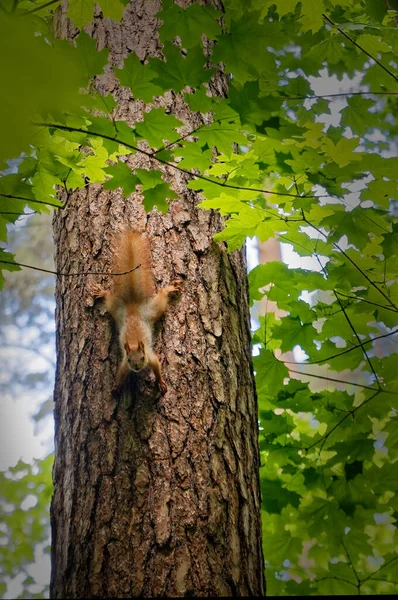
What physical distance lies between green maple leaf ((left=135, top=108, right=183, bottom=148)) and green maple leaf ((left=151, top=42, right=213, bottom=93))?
0.08 meters

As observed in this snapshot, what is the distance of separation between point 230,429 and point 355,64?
96.1 inches

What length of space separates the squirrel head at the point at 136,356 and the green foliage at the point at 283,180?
1.46 ft

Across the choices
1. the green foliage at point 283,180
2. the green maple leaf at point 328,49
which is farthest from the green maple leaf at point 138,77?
the green maple leaf at point 328,49

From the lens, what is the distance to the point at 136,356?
1.46 m

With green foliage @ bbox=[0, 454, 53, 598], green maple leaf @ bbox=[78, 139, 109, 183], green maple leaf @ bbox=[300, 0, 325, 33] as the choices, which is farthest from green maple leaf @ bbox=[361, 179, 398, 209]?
green foliage @ bbox=[0, 454, 53, 598]

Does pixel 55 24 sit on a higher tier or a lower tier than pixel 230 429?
higher

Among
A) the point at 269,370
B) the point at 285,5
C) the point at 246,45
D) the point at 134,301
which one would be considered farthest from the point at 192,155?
the point at 269,370

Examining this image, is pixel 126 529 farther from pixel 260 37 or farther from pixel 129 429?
pixel 260 37

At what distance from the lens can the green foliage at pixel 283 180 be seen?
142cm

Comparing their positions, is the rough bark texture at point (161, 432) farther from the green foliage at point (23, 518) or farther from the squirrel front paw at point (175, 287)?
the green foliage at point (23, 518)

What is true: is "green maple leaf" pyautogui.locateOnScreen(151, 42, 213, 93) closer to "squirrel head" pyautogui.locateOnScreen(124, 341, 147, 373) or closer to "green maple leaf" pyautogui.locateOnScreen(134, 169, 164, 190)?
"green maple leaf" pyautogui.locateOnScreen(134, 169, 164, 190)

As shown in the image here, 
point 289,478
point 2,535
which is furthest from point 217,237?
point 2,535

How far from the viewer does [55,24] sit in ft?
7.79

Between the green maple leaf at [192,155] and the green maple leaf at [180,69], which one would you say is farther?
the green maple leaf at [192,155]
